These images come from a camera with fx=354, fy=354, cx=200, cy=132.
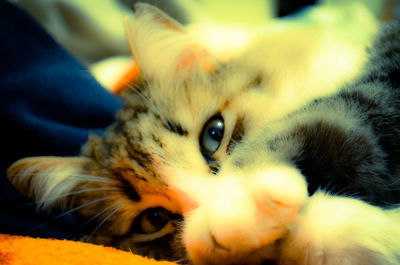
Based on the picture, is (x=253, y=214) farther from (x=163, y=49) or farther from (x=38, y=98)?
(x=38, y=98)

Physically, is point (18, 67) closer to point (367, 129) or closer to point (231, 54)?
point (231, 54)

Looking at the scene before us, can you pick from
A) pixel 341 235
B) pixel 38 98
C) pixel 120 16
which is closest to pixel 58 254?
pixel 341 235

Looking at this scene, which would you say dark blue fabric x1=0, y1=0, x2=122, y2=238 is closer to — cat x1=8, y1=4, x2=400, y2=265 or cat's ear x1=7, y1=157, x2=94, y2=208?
cat's ear x1=7, y1=157, x2=94, y2=208

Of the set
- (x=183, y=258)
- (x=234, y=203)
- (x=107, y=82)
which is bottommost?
→ (x=183, y=258)

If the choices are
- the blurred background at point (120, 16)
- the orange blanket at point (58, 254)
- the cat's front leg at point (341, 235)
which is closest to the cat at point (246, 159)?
the cat's front leg at point (341, 235)

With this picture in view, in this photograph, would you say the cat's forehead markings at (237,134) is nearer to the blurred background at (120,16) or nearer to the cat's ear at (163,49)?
the cat's ear at (163,49)

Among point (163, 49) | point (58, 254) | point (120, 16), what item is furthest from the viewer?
point (120, 16)

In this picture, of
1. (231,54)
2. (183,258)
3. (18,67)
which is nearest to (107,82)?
(18,67)
